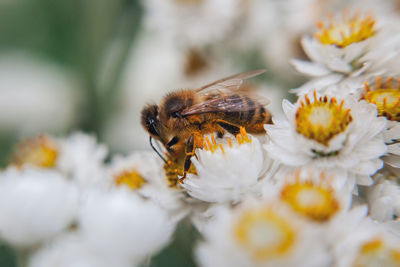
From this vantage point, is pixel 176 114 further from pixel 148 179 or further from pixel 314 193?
pixel 314 193

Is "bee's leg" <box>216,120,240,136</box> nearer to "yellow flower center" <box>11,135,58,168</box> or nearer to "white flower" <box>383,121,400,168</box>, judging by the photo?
"white flower" <box>383,121,400,168</box>

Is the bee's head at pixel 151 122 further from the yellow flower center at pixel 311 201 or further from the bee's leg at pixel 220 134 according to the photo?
the yellow flower center at pixel 311 201

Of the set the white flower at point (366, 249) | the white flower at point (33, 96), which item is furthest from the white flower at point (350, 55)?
the white flower at point (33, 96)

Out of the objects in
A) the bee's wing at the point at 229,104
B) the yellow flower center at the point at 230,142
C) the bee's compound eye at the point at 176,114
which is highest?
the bee's compound eye at the point at 176,114

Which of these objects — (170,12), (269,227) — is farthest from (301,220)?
(170,12)

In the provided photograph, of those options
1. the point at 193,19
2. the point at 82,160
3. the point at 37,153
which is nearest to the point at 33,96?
the point at 193,19

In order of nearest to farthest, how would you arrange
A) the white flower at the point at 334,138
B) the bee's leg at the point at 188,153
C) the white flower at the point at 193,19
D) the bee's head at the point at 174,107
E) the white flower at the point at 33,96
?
the white flower at the point at 334,138, the bee's leg at the point at 188,153, the bee's head at the point at 174,107, the white flower at the point at 193,19, the white flower at the point at 33,96

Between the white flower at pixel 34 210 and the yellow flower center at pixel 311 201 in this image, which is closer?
the yellow flower center at pixel 311 201
